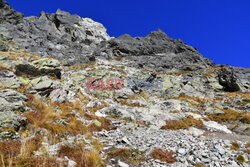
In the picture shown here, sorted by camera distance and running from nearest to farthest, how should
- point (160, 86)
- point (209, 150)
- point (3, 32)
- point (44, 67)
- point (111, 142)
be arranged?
point (209, 150), point (111, 142), point (44, 67), point (160, 86), point (3, 32)

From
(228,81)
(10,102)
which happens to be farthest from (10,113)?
(228,81)

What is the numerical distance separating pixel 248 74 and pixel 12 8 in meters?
112

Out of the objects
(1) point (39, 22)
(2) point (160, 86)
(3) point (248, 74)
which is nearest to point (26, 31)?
(1) point (39, 22)

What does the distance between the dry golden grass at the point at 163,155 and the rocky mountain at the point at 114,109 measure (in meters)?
0.05

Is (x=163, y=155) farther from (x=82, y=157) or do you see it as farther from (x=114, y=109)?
(x=114, y=109)

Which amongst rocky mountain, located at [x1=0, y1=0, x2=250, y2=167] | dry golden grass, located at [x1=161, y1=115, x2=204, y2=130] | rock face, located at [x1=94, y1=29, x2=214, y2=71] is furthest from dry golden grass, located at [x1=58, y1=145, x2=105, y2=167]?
rock face, located at [x1=94, y1=29, x2=214, y2=71]

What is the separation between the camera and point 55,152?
5.75 metres

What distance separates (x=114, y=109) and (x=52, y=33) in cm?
6951

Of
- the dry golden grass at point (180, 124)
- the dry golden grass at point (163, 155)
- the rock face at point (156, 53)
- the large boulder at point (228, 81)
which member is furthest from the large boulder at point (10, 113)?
the large boulder at point (228, 81)

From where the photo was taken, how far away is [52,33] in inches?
2625

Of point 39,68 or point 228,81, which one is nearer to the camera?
point 39,68

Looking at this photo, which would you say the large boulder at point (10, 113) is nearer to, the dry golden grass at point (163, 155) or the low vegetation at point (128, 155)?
the low vegetation at point (128, 155)

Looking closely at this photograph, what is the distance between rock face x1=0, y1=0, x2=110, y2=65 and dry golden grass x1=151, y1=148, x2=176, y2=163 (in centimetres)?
4485

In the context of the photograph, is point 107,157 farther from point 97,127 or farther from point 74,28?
point 74,28
